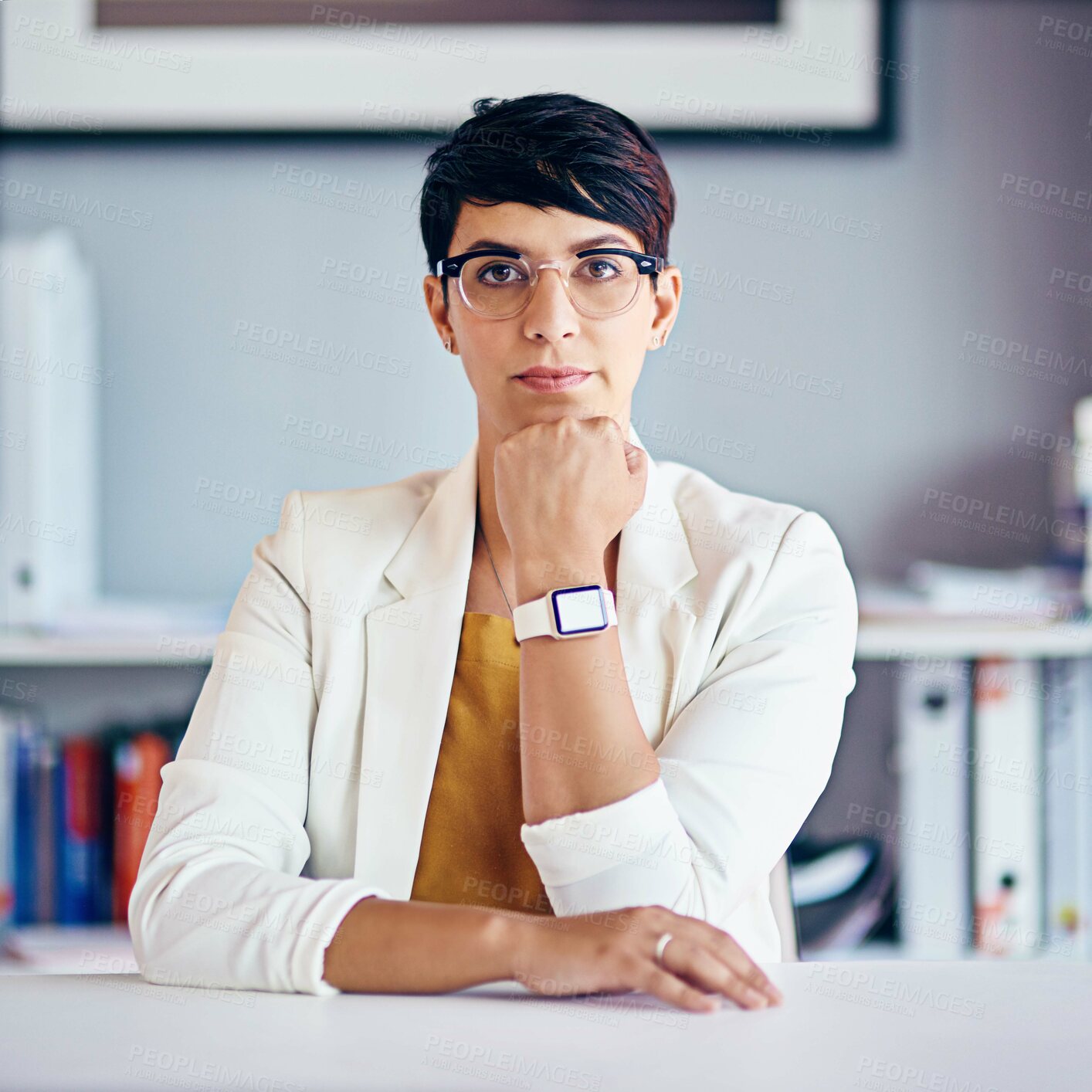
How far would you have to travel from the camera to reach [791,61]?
7.18 feet

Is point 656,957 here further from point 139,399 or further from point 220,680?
point 139,399

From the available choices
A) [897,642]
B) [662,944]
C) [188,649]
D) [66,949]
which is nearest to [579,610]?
[662,944]

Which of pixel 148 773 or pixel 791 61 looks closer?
pixel 148 773

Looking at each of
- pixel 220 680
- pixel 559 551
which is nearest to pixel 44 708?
pixel 220 680

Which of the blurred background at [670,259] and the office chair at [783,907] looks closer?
the office chair at [783,907]

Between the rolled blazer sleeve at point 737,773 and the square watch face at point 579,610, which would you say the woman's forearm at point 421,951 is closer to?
the rolled blazer sleeve at point 737,773

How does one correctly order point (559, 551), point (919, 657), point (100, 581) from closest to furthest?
point (559, 551) → point (919, 657) → point (100, 581)

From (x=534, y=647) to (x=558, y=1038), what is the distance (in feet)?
1.37

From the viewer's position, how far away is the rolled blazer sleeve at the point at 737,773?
0.94 m

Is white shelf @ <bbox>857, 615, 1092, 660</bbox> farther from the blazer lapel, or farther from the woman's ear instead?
the woman's ear

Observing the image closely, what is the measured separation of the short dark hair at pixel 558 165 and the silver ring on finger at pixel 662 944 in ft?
2.42

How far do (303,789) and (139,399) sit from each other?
4.42 ft

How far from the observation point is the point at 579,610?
104 centimetres

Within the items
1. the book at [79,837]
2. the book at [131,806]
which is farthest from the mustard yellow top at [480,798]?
the book at [79,837]
